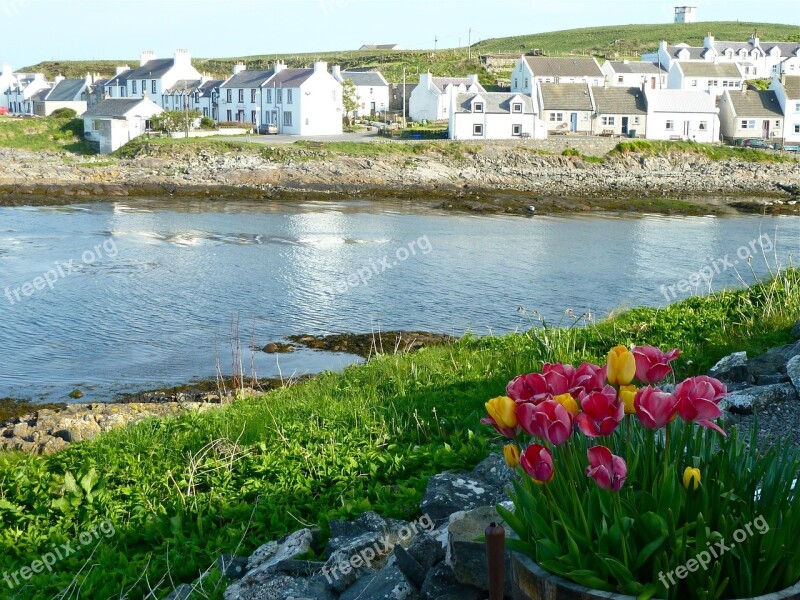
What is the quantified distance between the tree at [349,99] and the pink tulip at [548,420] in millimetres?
78025

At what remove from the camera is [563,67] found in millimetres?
86188

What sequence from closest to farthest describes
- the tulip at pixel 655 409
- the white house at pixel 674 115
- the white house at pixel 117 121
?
the tulip at pixel 655 409
the white house at pixel 117 121
the white house at pixel 674 115

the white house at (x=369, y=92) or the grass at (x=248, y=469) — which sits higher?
the white house at (x=369, y=92)

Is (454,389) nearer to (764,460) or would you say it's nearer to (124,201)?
(764,460)

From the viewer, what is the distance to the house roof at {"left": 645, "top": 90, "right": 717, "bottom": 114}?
73.1 metres

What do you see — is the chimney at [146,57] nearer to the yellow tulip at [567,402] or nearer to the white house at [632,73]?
the white house at [632,73]

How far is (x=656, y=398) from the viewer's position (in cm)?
368

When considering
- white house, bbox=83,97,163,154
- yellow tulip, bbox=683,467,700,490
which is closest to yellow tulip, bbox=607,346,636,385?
yellow tulip, bbox=683,467,700,490

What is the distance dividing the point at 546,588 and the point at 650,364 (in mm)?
1096

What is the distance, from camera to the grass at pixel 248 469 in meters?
6.38

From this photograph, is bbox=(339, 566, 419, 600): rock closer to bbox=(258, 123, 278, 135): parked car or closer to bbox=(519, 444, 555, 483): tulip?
bbox=(519, 444, 555, 483): tulip

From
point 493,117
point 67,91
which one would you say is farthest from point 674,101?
point 67,91

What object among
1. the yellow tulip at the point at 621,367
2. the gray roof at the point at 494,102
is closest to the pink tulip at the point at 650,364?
the yellow tulip at the point at 621,367

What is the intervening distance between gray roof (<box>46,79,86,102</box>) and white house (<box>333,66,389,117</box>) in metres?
27.2
